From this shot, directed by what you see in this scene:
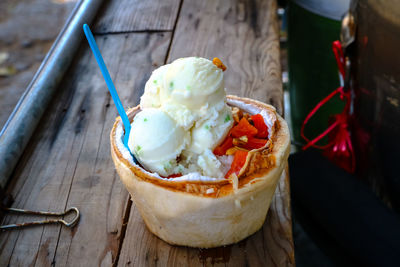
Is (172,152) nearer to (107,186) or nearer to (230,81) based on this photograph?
(107,186)

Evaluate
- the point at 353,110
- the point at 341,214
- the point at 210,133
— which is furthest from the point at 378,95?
the point at 210,133

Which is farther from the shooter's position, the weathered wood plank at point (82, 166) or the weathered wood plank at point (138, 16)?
the weathered wood plank at point (138, 16)

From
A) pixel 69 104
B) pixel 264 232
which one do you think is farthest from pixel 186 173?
pixel 69 104

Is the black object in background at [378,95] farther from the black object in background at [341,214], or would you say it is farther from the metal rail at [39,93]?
the metal rail at [39,93]

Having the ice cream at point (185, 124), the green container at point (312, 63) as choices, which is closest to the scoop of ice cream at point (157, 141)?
the ice cream at point (185, 124)

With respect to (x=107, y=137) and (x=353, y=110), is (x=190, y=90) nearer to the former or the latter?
(x=107, y=137)
